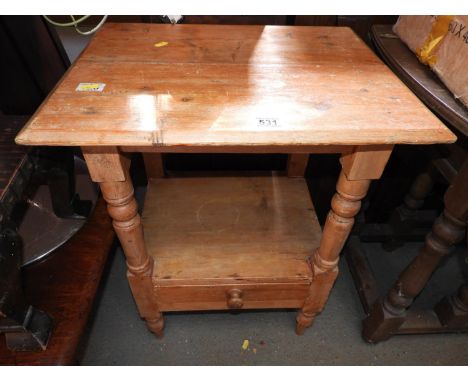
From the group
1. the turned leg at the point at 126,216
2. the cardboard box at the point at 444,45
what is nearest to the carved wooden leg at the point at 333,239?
the cardboard box at the point at 444,45

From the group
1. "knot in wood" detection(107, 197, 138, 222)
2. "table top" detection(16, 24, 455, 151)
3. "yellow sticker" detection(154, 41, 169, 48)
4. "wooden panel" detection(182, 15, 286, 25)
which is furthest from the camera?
"wooden panel" detection(182, 15, 286, 25)

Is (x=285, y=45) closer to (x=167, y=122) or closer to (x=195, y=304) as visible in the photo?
(x=167, y=122)

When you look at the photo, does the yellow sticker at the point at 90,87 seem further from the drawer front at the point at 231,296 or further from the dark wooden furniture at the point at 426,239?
the dark wooden furniture at the point at 426,239

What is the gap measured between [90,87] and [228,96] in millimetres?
263

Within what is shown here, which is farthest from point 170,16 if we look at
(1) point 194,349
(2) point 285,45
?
(1) point 194,349

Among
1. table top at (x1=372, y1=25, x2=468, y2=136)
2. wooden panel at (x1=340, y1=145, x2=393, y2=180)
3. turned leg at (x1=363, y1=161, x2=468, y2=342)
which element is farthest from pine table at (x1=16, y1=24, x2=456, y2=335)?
turned leg at (x1=363, y1=161, x2=468, y2=342)

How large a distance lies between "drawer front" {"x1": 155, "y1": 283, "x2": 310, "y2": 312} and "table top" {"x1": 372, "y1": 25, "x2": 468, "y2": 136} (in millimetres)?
511

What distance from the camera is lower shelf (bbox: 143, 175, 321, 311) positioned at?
0.84m

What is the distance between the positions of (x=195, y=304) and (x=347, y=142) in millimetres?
615

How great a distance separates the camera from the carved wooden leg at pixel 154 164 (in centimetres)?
104

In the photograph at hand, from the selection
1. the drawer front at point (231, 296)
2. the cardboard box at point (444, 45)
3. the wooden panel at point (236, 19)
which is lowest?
the drawer front at point (231, 296)

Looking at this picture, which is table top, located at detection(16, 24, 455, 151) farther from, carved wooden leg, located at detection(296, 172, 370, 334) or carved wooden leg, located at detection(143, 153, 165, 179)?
carved wooden leg, located at detection(143, 153, 165, 179)

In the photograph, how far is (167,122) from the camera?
0.54m

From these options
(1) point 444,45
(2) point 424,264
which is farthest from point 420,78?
(2) point 424,264
